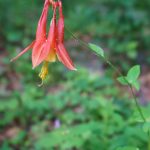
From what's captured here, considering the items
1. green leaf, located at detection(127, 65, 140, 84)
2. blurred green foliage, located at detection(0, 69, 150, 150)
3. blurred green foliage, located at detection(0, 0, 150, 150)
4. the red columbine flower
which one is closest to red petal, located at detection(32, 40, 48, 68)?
the red columbine flower

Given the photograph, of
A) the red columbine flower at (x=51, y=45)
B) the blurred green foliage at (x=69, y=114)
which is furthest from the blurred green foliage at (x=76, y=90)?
the red columbine flower at (x=51, y=45)

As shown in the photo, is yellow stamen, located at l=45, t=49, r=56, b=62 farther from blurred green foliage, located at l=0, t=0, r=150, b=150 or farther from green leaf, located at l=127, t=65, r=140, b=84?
blurred green foliage, located at l=0, t=0, r=150, b=150

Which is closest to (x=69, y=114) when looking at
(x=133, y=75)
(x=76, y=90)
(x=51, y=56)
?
(x=76, y=90)

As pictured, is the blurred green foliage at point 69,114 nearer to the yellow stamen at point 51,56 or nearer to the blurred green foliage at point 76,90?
the blurred green foliage at point 76,90

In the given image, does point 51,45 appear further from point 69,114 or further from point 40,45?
point 69,114

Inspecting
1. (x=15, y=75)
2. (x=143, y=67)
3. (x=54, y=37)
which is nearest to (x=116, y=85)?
(x=143, y=67)
